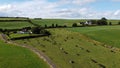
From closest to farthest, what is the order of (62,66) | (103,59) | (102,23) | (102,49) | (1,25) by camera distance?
(62,66), (103,59), (102,49), (1,25), (102,23)

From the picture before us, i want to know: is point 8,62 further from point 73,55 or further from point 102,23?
point 102,23

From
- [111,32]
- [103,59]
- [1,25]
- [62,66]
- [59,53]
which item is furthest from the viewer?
[1,25]

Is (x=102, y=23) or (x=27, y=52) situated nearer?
(x=27, y=52)

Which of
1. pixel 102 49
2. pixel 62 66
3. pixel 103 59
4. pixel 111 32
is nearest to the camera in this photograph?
pixel 62 66

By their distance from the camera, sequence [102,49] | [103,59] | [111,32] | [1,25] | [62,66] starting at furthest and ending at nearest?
[1,25]
[111,32]
[102,49]
[103,59]
[62,66]

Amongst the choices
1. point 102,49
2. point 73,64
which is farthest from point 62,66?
point 102,49

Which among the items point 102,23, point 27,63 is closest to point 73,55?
point 27,63

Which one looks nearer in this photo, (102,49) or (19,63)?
(19,63)

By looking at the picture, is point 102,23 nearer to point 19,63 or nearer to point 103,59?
point 103,59
